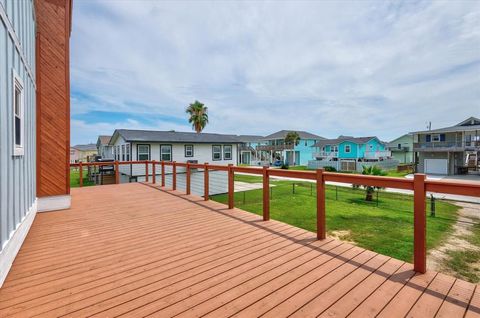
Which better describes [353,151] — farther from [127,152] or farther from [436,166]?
[127,152]

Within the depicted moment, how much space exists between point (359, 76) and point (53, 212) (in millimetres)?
19696

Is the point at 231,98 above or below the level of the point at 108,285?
above

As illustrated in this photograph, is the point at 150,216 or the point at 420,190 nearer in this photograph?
the point at 420,190

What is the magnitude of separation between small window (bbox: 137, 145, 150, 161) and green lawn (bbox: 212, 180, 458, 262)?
7671 mm

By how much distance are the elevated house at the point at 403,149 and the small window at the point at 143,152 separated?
4228cm

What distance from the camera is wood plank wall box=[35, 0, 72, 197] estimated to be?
527cm

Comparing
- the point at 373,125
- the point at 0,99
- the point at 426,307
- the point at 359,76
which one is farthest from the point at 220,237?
the point at 373,125

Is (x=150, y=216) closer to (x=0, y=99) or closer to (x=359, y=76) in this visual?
(x=0, y=99)

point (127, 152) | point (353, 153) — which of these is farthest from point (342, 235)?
point (353, 153)

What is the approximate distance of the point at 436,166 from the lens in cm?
2631

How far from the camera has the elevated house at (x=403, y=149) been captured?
41.7 meters

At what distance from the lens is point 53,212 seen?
5391 mm

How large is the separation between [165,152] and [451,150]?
28131 millimetres

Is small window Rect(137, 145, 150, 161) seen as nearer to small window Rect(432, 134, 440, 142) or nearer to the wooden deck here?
the wooden deck
